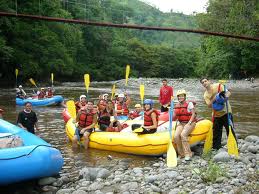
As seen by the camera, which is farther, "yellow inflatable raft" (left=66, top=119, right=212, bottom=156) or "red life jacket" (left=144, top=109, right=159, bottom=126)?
"red life jacket" (left=144, top=109, right=159, bottom=126)

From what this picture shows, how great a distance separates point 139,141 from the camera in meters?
7.43

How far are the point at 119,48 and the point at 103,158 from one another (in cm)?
5097

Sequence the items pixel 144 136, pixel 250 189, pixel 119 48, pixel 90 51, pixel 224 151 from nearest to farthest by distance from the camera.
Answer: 1. pixel 250 189
2. pixel 224 151
3. pixel 144 136
4. pixel 90 51
5. pixel 119 48

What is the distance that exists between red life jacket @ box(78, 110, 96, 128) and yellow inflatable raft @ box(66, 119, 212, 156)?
0.97ft

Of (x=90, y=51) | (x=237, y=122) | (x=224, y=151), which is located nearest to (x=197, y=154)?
(x=224, y=151)

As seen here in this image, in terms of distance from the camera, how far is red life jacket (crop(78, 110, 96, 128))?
8133 mm

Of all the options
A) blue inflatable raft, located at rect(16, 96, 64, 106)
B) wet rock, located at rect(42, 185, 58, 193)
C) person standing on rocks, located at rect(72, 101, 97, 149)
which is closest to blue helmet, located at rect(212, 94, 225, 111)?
person standing on rocks, located at rect(72, 101, 97, 149)

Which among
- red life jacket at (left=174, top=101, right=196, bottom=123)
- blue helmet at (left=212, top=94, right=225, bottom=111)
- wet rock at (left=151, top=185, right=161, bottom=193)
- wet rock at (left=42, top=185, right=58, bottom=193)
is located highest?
blue helmet at (left=212, top=94, right=225, bottom=111)

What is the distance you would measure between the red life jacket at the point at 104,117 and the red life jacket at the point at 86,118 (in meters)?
0.53

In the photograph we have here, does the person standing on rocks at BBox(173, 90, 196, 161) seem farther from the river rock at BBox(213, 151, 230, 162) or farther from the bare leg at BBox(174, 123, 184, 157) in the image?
the river rock at BBox(213, 151, 230, 162)

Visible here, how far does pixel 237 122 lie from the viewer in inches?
451

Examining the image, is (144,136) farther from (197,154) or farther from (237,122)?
(237,122)

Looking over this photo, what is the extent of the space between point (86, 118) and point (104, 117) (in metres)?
0.64

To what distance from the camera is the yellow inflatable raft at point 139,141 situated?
7.18 m
